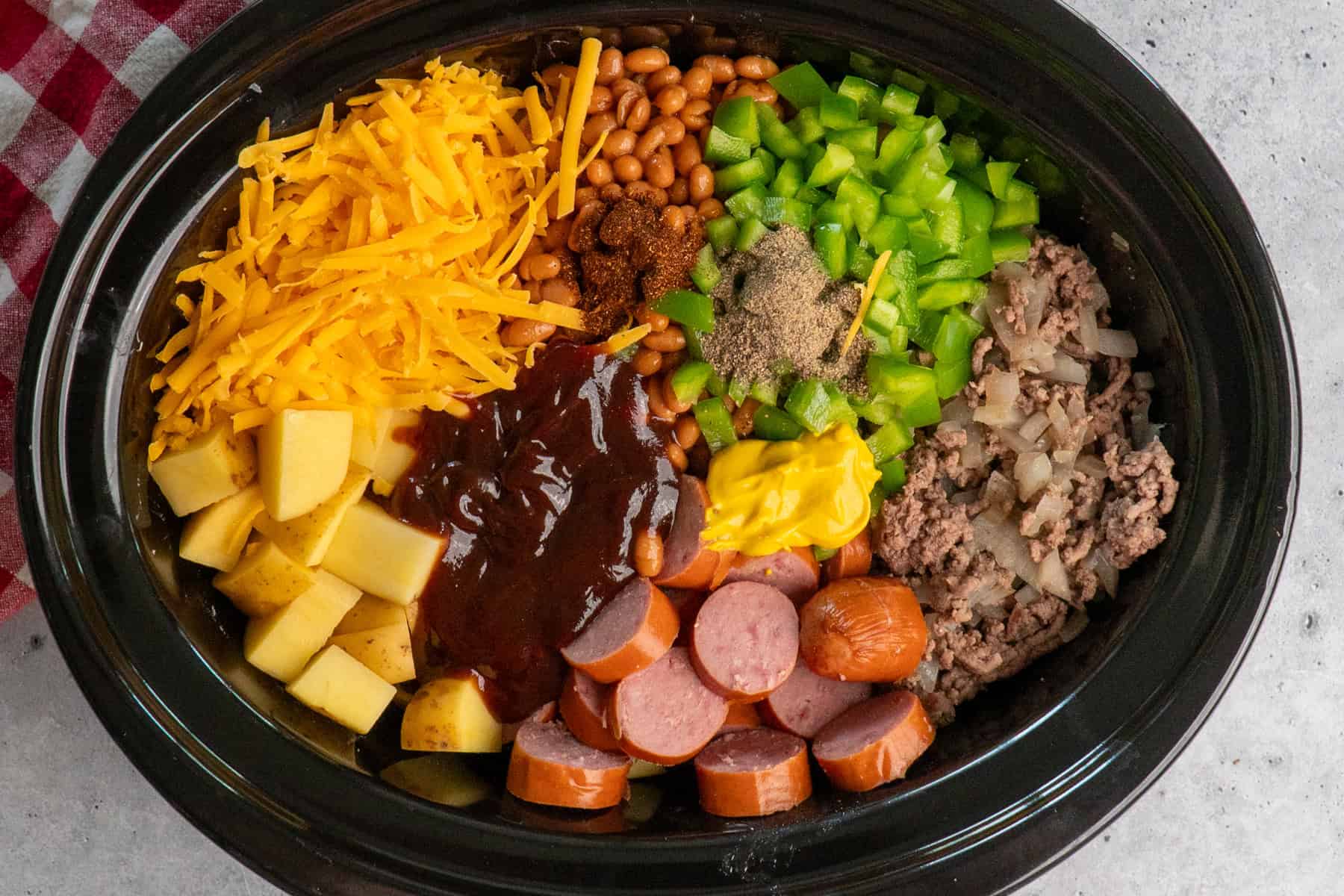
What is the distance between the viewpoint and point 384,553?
7.50 feet

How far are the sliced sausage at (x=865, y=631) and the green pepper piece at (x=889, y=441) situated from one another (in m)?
0.31

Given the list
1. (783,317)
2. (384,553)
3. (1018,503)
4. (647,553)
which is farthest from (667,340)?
(1018,503)

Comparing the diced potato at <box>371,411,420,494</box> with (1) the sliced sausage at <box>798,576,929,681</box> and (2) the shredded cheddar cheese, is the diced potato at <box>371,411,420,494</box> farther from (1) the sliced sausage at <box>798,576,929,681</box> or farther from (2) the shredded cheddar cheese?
(1) the sliced sausage at <box>798,576,929,681</box>

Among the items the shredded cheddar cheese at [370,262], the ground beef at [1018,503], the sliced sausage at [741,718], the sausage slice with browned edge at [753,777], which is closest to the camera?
the shredded cheddar cheese at [370,262]

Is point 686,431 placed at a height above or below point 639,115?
below

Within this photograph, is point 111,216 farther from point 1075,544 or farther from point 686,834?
point 1075,544

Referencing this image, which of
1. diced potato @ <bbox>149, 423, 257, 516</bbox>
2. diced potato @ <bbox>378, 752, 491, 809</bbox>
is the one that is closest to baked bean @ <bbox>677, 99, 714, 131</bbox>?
diced potato @ <bbox>149, 423, 257, 516</bbox>

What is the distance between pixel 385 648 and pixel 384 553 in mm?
234

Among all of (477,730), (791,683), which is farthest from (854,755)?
(477,730)

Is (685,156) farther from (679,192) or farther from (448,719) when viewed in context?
(448,719)

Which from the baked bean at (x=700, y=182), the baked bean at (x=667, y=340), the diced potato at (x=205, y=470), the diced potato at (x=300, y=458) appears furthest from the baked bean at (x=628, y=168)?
the diced potato at (x=205, y=470)

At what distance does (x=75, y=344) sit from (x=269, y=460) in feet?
1.55

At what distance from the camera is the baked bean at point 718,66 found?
2.30m

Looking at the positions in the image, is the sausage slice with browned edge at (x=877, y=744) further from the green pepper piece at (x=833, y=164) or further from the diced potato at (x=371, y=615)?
the green pepper piece at (x=833, y=164)
